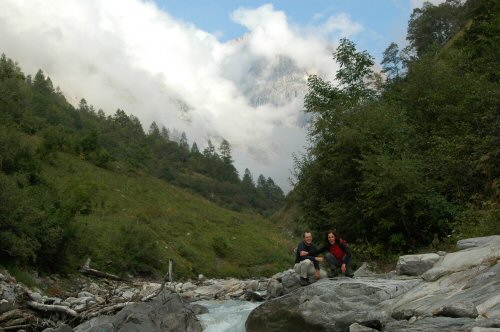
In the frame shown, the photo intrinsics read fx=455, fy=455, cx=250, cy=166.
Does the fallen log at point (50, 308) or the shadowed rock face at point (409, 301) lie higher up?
the shadowed rock face at point (409, 301)

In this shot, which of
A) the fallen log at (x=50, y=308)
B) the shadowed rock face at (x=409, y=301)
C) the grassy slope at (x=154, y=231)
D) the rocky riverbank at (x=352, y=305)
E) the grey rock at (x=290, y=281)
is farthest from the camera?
the grassy slope at (x=154, y=231)

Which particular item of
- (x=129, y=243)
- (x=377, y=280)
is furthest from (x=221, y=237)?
(x=377, y=280)

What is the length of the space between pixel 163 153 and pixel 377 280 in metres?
156

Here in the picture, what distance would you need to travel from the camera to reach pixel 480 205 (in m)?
19.3

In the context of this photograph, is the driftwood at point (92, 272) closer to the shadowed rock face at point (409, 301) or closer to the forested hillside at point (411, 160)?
the forested hillside at point (411, 160)

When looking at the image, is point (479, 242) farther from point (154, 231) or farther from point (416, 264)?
point (154, 231)

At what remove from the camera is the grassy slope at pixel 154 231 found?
106 feet

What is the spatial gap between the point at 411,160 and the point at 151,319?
13.6 meters

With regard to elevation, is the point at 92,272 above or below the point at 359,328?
above

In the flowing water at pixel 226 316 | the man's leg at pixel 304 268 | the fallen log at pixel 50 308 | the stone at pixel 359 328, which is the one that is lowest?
the flowing water at pixel 226 316

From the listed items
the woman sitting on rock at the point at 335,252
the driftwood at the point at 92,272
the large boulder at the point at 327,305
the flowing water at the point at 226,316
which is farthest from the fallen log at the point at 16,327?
the driftwood at the point at 92,272

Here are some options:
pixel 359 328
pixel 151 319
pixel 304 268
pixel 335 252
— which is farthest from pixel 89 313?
pixel 359 328

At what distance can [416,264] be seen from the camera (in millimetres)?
14398

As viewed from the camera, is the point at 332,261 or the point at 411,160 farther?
the point at 411,160
